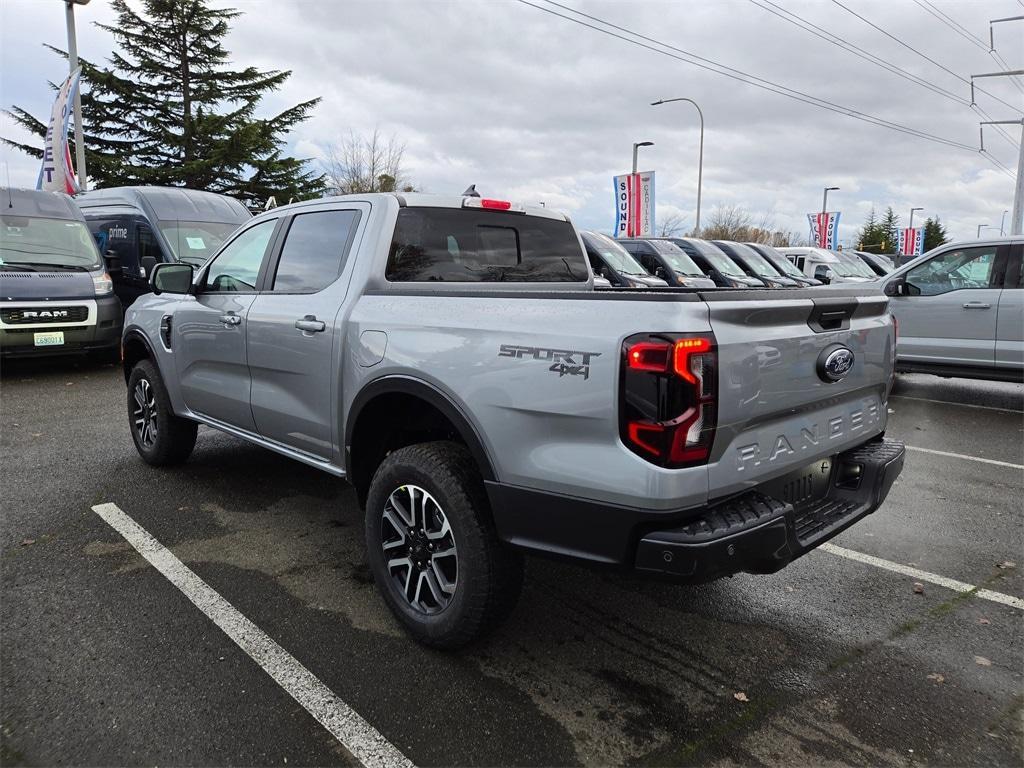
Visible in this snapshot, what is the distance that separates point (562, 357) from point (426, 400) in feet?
2.33

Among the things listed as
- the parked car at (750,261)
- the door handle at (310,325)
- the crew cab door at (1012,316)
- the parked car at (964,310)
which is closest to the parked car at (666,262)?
the parked car at (750,261)

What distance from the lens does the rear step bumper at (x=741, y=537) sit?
225cm

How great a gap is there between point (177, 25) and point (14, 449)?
26.1m

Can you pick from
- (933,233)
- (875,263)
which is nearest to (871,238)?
(933,233)

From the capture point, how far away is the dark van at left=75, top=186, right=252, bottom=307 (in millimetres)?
10653

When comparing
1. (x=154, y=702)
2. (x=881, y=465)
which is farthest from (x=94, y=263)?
(x=881, y=465)

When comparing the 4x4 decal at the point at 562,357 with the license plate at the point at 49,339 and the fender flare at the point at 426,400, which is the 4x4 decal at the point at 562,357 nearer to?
the fender flare at the point at 426,400

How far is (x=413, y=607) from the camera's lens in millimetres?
2998

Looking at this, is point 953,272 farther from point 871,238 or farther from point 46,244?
point 871,238

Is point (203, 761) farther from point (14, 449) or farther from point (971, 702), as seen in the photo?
point (14, 449)

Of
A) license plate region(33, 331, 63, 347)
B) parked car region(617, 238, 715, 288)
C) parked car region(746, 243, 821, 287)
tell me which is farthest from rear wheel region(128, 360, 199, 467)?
parked car region(746, 243, 821, 287)

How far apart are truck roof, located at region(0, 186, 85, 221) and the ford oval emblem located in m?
10.5

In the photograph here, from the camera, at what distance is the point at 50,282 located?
8898 millimetres

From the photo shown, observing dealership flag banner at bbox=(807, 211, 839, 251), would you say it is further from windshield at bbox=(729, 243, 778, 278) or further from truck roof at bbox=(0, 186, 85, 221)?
truck roof at bbox=(0, 186, 85, 221)
